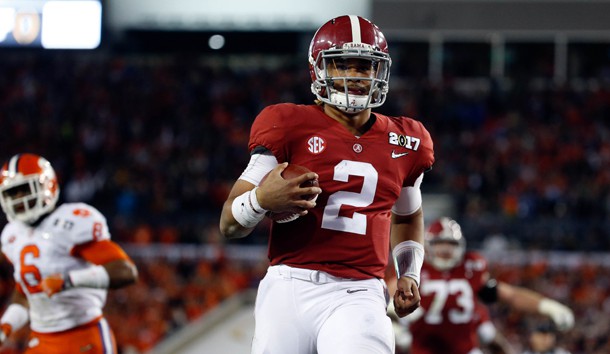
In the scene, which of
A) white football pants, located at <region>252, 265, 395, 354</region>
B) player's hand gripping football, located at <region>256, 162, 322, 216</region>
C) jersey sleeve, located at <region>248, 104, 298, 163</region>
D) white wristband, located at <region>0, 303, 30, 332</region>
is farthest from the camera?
white wristband, located at <region>0, 303, 30, 332</region>

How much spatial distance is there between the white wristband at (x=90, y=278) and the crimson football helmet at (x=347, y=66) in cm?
175

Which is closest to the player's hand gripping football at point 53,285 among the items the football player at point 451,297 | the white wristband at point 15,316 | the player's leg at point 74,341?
the player's leg at point 74,341

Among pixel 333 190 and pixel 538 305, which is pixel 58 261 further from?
pixel 538 305

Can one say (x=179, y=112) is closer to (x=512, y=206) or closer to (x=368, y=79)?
(x=512, y=206)

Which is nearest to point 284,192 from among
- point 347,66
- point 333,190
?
point 333,190

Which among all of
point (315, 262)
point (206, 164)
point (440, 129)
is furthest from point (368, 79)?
point (440, 129)

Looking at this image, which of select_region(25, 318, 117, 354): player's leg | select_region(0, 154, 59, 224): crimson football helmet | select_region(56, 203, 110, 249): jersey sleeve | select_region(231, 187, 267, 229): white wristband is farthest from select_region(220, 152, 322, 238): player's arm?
select_region(0, 154, 59, 224): crimson football helmet

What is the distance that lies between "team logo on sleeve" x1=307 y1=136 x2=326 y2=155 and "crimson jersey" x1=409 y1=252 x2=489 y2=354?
3.37m

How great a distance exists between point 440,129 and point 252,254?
6.07 meters

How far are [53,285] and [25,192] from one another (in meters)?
0.62

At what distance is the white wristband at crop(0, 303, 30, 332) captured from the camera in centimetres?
512

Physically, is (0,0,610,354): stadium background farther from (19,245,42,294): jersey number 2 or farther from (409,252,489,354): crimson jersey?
(19,245,42,294): jersey number 2

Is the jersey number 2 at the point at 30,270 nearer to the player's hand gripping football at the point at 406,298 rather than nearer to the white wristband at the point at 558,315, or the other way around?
the player's hand gripping football at the point at 406,298

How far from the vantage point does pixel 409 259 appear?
370 centimetres
